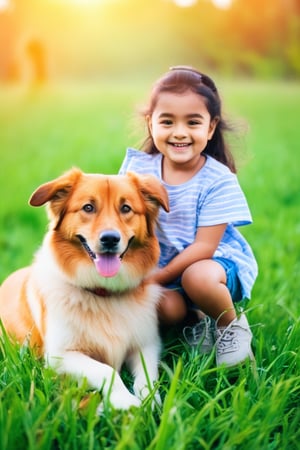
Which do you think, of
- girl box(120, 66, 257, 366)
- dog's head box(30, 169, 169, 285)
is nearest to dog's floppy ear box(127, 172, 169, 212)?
dog's head box(30, 169, 169, 285)

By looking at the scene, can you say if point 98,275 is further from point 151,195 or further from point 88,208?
point 151,195

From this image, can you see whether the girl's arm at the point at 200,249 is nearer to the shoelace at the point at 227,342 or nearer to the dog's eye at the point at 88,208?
the shoelace at the point at 227,342

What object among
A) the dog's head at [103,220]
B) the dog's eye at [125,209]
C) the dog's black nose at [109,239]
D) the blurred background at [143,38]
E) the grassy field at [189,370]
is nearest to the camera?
the grassy field at [189,370]

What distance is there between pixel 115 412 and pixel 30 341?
2.84 feet

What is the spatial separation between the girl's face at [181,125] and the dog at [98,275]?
317 millimetres

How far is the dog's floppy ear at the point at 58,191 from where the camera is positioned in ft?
9.62

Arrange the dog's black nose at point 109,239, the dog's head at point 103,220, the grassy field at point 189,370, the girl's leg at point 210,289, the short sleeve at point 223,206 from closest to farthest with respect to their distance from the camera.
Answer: the grassy field at point 189,370 < the dog's black nose at point 109,239 < the dog's head at point 103,220 < the girl's leg at point 210,289 < the short sleeve at point 223,206

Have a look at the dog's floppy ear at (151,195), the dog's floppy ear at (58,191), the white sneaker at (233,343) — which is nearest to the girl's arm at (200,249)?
the dog's floppy ear at (151,195)

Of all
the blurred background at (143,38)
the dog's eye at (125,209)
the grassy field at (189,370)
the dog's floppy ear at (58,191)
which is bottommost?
the grassy field at (189,370)

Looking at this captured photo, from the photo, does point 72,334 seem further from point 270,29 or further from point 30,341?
point 270,29

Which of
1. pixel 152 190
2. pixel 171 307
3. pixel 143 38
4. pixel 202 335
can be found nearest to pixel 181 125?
pixel 152 190

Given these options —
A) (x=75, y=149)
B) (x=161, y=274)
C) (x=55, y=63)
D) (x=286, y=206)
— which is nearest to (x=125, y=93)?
(x=55, y=63)

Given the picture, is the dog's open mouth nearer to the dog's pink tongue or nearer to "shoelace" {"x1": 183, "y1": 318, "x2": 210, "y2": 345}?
the dog's pink tongue

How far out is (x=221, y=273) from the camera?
3168 mm
